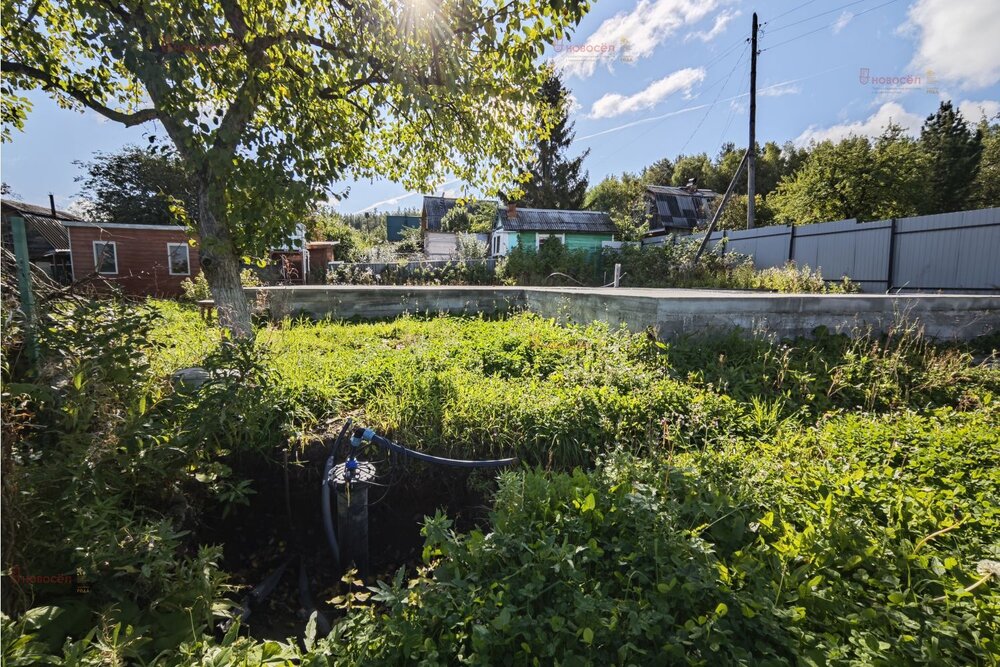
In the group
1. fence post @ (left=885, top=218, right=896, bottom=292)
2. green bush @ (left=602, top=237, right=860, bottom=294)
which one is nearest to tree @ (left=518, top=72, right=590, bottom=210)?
green bush @ (left=602, top=237, right=860, bottom=294)

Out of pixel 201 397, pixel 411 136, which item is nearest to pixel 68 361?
pixel 201 397

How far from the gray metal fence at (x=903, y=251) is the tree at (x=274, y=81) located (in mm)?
9148

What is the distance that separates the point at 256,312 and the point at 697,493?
714 cm

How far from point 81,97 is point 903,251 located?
14.2 m

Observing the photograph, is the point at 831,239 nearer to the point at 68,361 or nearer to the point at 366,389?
the point at 366,389

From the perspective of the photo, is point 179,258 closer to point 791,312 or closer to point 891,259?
point 791,312

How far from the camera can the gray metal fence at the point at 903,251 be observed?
8312 millimetres

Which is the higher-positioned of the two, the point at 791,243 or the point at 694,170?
the point at 694,170

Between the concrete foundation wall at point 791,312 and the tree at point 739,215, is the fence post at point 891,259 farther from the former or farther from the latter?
the tree at point 739,215

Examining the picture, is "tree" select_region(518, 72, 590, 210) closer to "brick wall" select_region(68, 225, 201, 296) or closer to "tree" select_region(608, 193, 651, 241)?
"tree" select_region(608, 193, 651, 241)

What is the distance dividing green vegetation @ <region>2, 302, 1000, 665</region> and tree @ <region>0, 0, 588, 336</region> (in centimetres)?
165

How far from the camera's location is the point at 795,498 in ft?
6.98

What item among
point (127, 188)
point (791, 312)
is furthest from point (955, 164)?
point (127, 188)

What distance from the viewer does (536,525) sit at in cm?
183
